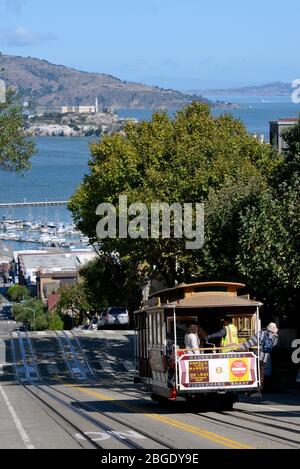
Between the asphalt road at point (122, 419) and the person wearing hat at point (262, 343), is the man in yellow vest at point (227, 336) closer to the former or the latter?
the person wearing hat at point (262, 343)

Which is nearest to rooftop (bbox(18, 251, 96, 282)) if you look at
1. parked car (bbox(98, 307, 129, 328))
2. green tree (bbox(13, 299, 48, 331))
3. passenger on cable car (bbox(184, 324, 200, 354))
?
green tree (bbox(13, 299, 48, 331))

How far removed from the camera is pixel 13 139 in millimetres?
44625

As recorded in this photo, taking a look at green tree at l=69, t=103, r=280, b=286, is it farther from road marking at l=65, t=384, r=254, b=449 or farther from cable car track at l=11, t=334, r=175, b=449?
road marking at l=65, t=384, r=254, b=449

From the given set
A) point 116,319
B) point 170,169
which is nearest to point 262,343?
point 170,169

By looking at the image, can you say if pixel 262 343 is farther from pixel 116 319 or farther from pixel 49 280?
pixel 49 280

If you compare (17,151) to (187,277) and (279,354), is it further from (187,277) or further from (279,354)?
(279,354)

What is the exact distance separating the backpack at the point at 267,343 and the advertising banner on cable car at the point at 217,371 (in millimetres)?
1171

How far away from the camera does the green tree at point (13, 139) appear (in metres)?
44.1

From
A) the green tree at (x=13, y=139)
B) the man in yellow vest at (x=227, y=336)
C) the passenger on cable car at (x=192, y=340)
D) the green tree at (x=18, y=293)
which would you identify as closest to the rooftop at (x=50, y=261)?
the green tree at (x=18, y=293)
